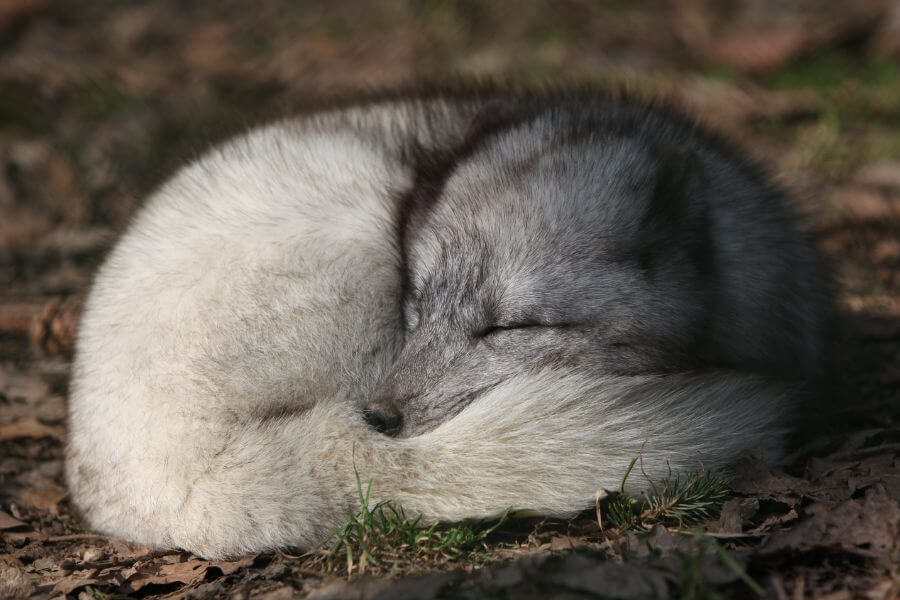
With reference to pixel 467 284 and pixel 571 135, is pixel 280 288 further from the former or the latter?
pixel 571 135

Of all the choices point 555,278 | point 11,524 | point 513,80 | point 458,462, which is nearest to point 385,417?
point 458,462

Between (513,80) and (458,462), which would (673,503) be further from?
(513,80)

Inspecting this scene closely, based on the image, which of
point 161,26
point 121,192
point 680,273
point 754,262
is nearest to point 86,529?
point 680,273

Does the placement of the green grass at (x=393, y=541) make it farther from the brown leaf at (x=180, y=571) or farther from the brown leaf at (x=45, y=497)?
the brown leaf at (x=45, y=497)

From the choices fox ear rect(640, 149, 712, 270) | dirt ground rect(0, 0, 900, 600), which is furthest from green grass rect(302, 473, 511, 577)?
fox ear rect(640, 149, 712, 270)

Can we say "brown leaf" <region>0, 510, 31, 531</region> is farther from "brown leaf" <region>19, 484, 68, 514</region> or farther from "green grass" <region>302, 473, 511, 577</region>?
"green grass" <region>302, 473, 511, 577</region>

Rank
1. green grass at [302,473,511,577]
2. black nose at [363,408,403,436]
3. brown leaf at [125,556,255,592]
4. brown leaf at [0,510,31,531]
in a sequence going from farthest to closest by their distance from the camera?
brown leaf at [0,510,31,531], black nose at [363,408,403,436], brown leaf at [125,556,255,592], green grass at [302,473,511,577]

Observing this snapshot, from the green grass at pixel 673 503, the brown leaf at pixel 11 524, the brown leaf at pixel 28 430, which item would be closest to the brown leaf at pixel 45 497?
the brown leaf at pixel 11 524
